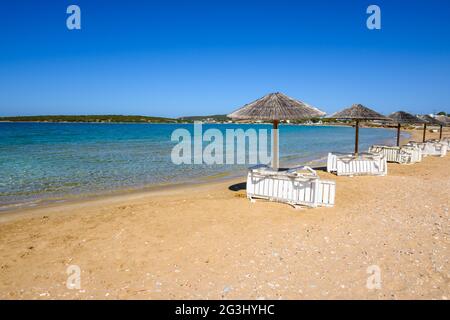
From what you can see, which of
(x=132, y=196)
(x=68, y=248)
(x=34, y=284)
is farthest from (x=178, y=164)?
(x=34, y=284)

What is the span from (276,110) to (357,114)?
6308 mm

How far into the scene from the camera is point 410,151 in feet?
59.7

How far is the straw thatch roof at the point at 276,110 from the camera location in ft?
31.6

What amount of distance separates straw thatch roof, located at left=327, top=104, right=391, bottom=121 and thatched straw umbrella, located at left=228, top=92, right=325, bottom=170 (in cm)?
438

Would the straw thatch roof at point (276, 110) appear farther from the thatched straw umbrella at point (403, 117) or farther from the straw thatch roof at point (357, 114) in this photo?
the thatched straw umbrella at point (403, 117)

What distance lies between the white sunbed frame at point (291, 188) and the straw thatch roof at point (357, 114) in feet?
21.5

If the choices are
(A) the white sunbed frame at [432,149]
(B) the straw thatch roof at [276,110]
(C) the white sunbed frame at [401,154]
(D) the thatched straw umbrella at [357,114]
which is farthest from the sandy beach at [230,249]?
(A) the white sunbed frame at [432,149]

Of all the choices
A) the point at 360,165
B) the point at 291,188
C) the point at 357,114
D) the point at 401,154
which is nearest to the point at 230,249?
the point at 291,188

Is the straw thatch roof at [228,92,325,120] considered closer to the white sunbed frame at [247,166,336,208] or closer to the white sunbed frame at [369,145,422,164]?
the white sunbed frame at [247,166,336,208]

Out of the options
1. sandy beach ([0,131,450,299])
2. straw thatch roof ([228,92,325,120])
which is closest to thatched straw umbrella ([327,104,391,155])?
straw thatch roof ([228,92,325,120])

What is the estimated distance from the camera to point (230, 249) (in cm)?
591
